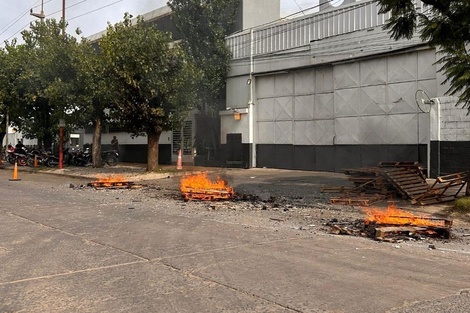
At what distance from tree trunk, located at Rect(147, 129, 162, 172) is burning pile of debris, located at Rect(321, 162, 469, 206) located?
10053 millimetres

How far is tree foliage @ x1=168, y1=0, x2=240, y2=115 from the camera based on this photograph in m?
23.9

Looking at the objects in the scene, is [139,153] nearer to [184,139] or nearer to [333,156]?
[184,139]

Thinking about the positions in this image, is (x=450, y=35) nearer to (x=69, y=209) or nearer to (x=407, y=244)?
(x=407, y=244)

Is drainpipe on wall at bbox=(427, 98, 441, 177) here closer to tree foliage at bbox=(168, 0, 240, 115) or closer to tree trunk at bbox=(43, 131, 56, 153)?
tree foliage at bbox=(168, 0, 240, 115)

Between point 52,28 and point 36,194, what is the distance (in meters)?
15.9

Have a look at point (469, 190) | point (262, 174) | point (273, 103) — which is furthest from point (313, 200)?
point (273, 103)

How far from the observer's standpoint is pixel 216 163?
84.3 feet

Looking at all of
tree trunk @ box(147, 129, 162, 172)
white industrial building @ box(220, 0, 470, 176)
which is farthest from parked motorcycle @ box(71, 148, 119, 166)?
white industrial building @ box(220, 0, 470, 176)

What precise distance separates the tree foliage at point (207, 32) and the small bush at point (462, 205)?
15331mm

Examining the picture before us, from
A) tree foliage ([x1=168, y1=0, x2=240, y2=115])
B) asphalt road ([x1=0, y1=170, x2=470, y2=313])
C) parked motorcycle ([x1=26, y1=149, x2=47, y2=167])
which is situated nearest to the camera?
asphalt road ([x1=0, y1=170, x2=470, y2=313])

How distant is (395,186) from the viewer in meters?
12.7

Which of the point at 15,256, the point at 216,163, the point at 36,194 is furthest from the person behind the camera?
the point at 216,163

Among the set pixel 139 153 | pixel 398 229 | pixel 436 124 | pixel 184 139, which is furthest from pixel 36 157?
pixel 398 229

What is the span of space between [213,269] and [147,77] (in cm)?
1464
